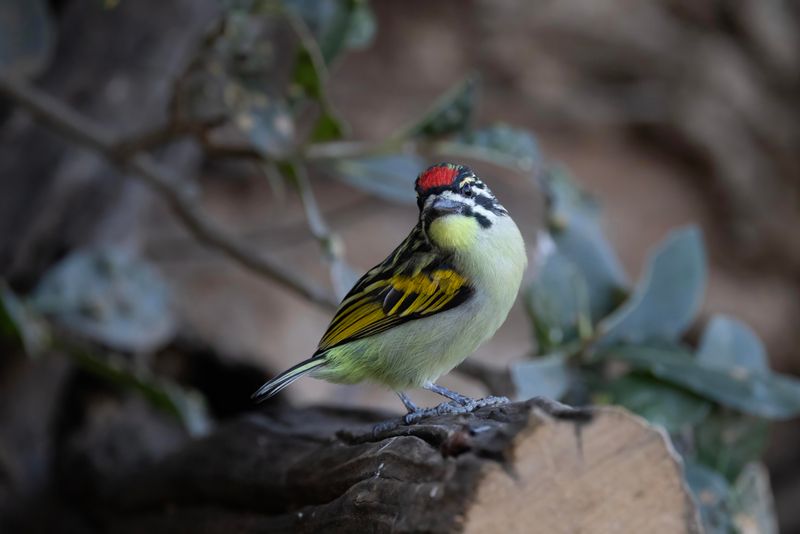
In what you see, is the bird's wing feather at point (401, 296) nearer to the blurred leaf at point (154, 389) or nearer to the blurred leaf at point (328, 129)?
the blurred leaf at point (328, 129)

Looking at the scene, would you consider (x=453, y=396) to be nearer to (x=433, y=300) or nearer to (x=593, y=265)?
(x=433, y=300)

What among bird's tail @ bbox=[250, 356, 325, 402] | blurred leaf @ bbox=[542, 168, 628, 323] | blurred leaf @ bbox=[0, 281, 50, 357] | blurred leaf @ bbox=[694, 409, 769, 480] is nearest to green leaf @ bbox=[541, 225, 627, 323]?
blurred leaf @ bbox=[542, 168, 628, 323]

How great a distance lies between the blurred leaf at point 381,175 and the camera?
13.3 feet

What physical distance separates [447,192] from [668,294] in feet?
4.87

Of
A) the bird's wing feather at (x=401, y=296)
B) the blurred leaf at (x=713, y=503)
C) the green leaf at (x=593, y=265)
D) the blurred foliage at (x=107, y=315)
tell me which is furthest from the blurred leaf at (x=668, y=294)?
the blurred foliage at (x=107, y=315)

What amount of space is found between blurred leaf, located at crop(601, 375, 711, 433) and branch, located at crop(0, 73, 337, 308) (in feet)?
3.73

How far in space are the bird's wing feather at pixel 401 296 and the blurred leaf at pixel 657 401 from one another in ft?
4.05

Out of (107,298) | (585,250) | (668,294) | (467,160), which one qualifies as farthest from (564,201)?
(107,298)

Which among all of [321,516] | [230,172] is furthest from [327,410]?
[230,172]

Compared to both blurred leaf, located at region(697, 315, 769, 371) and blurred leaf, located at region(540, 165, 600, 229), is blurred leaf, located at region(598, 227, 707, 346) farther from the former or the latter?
blurred leaf, located at region(540, 165, 600, 229)

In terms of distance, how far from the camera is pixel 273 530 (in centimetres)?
275

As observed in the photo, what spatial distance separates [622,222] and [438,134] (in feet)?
9.16

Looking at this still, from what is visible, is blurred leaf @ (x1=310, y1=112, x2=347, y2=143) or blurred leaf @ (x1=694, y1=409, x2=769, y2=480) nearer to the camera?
blurred leaf @ (x1=310, y1=112, x2=347, y2=143)

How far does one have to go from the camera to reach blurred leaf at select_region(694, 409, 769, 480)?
405cm
